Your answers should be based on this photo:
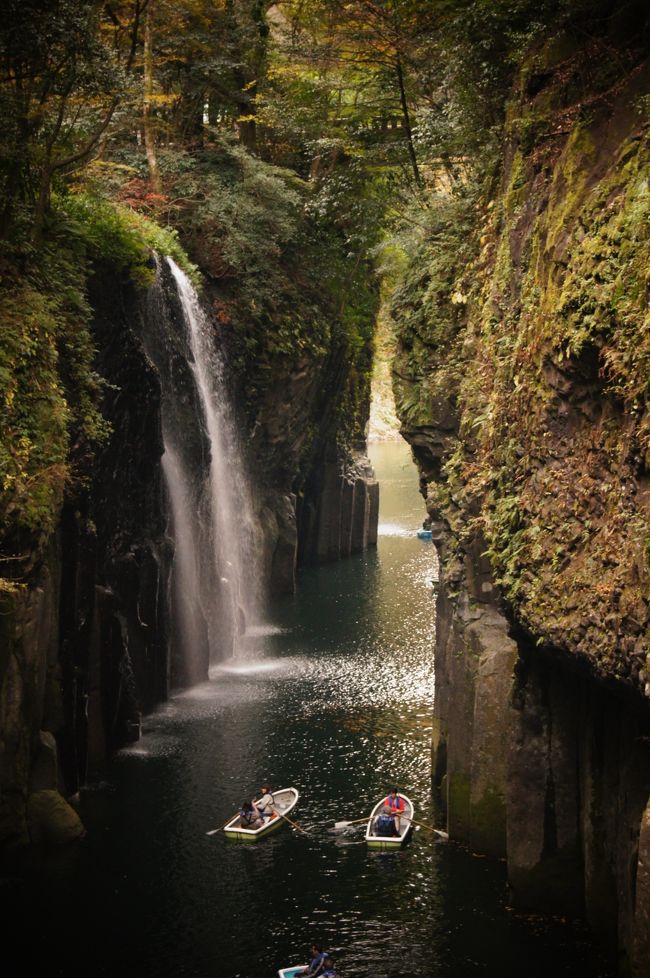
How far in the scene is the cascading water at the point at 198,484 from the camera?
104 feet

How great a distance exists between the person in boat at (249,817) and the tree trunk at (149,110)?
Result: 22.3 meters

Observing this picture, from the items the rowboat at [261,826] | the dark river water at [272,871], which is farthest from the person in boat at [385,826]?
the rowboat at [261,826]

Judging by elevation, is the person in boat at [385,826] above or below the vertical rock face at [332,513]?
below

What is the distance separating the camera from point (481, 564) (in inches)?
848

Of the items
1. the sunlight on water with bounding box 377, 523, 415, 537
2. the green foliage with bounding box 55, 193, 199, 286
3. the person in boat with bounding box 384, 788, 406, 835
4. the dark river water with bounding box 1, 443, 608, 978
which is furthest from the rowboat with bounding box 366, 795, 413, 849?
the sunlight on water with bounding box 377, 523, 415, 537

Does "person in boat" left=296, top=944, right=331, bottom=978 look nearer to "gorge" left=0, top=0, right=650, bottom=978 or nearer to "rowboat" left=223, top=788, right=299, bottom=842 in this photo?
"gorge" left=0, top=0, right=650, bottom=978

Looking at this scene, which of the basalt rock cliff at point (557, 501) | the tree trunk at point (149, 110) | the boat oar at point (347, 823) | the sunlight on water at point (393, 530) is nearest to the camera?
the basalt rock cliff at point (557, 501)

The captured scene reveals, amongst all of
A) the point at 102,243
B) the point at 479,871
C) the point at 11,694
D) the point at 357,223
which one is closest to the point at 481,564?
the point at 479,871

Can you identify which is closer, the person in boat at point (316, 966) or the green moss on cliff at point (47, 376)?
the person in boat at point (316, 966)

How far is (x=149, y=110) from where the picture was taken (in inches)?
1460

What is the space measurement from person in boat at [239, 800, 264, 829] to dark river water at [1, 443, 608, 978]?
0.40 m

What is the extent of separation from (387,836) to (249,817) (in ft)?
9.31

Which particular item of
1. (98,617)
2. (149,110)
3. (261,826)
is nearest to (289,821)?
(261,826)

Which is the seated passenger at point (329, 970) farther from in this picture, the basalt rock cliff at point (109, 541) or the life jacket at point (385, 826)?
the basalt rock cliff at point (109, 541)
